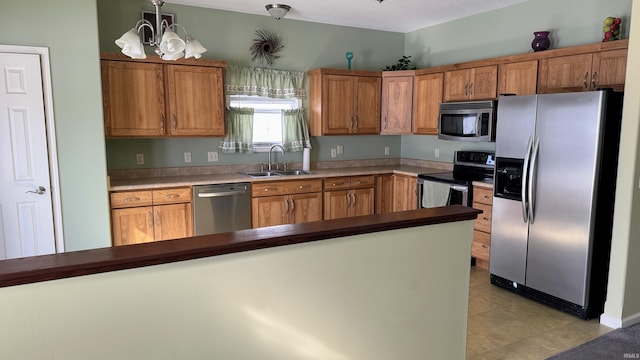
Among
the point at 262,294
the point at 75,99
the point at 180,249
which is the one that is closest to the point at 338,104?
the point at 75,99

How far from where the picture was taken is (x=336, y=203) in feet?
16.0

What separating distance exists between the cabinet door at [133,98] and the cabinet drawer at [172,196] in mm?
612

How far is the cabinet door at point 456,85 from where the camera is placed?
4.56 m

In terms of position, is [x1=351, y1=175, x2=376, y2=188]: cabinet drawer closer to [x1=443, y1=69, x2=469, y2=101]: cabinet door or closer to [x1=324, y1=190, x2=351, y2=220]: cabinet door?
[x1=324, y1=190, x2=351, y2=220]: cabinet door

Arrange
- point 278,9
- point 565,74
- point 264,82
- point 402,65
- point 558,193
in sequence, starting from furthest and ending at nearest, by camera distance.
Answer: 1. point 402,65
2. point 264,82
3. point 278,9
4. point 565,74
5. point 558,193

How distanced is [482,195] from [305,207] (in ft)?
6.10

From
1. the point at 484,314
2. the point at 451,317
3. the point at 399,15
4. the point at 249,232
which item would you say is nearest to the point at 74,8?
the point at 249,232

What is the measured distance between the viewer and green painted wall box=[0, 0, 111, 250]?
330 cm

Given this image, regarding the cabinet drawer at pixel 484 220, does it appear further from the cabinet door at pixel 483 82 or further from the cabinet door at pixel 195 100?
the cabinet door at pixel 195 100

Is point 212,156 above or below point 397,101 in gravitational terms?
below

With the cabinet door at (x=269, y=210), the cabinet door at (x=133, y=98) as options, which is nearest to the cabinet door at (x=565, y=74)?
the cabinet door at (x=269, y=210)

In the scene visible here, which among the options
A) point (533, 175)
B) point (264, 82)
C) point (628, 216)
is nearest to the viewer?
point (628, 216)

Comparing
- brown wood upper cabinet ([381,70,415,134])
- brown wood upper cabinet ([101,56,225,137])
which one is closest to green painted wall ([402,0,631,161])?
brown wood upper cabinet ([381,70,415,134])

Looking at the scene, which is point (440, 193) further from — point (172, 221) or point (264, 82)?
point (172, 221)
